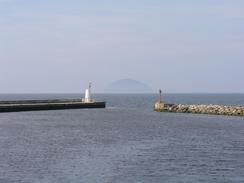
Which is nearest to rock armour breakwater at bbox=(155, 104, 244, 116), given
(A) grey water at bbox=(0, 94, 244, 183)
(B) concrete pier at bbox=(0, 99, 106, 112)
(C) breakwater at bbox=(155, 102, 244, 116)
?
(C) breakwater at bbox=(155, 102, 244, 116)

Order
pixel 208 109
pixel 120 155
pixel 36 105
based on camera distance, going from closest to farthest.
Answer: pixel 120 155
pixel 36 105
pixel 208 109

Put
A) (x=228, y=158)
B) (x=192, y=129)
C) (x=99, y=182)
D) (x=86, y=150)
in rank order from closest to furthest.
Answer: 1. (x=99, y=182)
2. (x=228, y=158)
3. (x=86, y=150)
4. (x=192, y=129)

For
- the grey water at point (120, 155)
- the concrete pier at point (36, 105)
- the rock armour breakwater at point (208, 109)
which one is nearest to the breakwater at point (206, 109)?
the rock armour breakwater at point (208, 109)

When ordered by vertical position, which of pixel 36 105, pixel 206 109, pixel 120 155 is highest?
pixel 36 105

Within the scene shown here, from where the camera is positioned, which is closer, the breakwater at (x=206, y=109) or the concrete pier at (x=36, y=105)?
the concrete pier at (x=36, y=105)

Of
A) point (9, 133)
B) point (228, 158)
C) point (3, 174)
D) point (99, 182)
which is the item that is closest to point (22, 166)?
point (3, 174)

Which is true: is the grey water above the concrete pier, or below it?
below

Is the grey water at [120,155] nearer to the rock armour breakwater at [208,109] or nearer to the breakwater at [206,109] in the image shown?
the rock armour breakwater at [208,109]

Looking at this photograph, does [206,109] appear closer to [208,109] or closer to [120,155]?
[208,109]

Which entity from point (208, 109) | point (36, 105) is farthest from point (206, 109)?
point (36, 105)

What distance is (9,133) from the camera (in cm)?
5203

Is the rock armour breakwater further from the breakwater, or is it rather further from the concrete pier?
the concrete pier

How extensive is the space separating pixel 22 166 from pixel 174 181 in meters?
8.92

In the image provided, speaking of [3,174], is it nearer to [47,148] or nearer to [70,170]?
[70,170]
